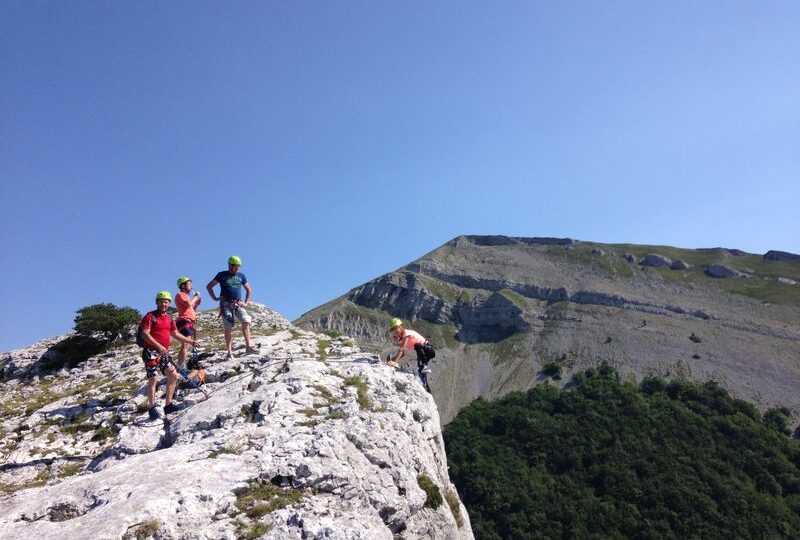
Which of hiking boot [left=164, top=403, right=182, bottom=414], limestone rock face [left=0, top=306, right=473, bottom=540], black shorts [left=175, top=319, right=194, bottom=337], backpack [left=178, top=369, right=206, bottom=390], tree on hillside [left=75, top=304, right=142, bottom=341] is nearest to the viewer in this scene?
limestone rock face [left=0, top=306, right=473, bottom=540]

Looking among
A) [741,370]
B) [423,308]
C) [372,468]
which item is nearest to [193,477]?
[372,468]

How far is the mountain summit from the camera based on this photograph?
13475cm

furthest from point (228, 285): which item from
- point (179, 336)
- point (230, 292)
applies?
point (179, 336)

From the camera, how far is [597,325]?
16162 cm

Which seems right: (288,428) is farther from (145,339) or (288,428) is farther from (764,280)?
(764,280)

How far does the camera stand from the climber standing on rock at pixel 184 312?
16547 millimetres

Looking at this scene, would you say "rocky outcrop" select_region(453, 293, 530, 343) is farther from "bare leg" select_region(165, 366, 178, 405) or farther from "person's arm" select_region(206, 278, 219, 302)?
"bare leg" select_region(165, 366, 178, 405)

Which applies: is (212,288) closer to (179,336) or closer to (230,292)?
(230,292)

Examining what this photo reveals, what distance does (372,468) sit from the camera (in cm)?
1156

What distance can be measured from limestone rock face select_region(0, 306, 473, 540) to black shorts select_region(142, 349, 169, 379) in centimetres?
129

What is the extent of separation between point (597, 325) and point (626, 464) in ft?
238

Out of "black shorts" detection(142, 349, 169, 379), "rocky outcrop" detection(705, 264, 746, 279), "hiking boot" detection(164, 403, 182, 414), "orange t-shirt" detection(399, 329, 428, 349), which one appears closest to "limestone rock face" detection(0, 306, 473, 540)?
"hiking boot" detection(164, 403, 182, 414)

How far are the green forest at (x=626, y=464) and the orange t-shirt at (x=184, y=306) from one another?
270ft

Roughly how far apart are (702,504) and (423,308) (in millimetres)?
114759
